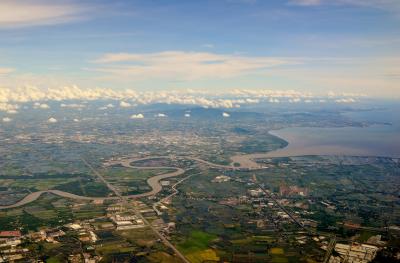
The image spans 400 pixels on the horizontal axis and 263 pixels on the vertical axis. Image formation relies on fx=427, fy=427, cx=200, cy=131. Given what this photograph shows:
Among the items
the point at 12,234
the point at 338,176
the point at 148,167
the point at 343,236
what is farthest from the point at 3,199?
the point at 338,176

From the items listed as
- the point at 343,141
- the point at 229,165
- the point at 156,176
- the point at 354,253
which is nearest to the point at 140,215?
the point at 156,176

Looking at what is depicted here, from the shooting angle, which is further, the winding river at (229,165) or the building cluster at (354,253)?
the winding river at (229,165)

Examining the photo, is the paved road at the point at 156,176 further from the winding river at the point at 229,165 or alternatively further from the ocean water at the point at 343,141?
the ocean water at the point at 343,141

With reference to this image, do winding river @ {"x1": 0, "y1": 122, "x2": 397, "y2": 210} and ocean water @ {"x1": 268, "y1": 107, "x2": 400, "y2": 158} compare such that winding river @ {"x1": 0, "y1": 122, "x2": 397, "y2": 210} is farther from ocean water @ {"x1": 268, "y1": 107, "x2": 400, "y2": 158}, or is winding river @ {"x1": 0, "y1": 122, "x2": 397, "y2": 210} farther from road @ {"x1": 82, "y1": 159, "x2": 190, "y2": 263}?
road @ {"x1": 82, "y1": 159, "x2": 190, "y2": 263}

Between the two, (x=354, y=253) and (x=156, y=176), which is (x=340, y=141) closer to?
(x=156, y=176)

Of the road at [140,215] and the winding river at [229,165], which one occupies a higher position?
the winding river at [229,165]

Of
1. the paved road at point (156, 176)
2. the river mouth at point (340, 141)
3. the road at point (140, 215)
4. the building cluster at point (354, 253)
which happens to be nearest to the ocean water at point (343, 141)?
the river mouth at point (340, 141)

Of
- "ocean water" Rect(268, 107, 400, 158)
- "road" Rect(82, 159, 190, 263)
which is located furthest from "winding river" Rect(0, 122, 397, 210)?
"road" Rect(82, 159, 190, 263)

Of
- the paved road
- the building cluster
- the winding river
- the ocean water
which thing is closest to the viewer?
the building cluster
